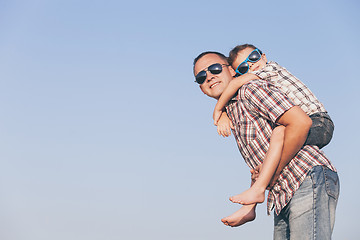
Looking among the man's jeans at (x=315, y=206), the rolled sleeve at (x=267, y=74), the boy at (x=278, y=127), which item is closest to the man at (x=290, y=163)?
the man's jeans at (x=315, y=206)

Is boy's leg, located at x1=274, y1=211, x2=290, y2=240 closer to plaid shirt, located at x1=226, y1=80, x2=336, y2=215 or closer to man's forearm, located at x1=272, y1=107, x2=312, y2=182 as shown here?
plaid shirt, located at x1=226, y1=80, x2=336, y2=215

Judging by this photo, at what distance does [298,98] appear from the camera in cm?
429

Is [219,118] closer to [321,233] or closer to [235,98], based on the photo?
[235,98]

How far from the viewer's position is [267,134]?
4.06 metres

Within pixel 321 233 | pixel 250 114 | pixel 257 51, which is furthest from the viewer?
pixel 257 51

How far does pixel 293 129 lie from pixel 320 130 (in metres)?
0.56

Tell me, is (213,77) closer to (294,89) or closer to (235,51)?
(235,51)

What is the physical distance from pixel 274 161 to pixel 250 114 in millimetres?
570

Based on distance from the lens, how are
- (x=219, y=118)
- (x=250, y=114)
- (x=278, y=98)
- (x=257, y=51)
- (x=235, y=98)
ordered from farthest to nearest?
(x=257, y=51) < (x=219, y=118) < (x=235, y=98) < (x=250, y=114) < (x=278, y=98)

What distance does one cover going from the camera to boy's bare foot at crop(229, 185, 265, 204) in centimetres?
376

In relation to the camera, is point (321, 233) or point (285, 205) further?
point (285, 205)

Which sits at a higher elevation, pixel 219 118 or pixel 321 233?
pixel 219 118

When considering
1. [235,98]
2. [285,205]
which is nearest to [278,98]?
[235,98]

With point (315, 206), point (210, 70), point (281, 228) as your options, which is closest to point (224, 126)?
point (210, 70)
